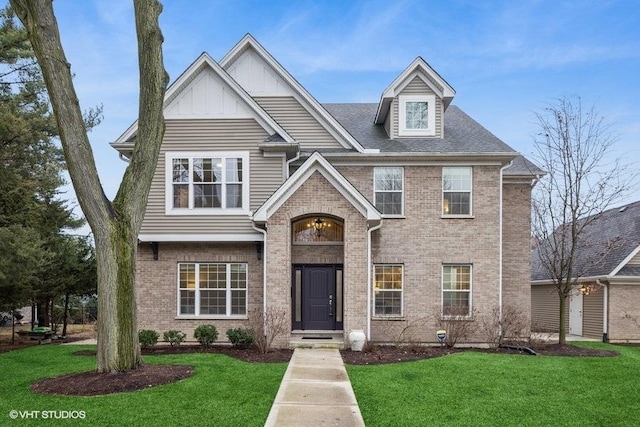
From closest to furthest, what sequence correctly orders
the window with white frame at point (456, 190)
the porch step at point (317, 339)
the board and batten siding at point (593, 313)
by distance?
the porch step at point (317, 339) → the window with white frame at point (456, 190) → the board and batten siding at point (593, 313)

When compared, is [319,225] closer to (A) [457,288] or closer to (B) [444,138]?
(A) [457,288]

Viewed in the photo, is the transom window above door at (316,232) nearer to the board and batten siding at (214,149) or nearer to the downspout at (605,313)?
the board and batten siding at (214,149)

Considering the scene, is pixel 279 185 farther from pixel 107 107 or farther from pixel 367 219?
pixel 107 107

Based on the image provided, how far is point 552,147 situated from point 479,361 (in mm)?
7795

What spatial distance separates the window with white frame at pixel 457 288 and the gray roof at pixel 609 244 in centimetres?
398

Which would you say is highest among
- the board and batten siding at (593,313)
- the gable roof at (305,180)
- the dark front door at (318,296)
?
the gable roof at (305,180)

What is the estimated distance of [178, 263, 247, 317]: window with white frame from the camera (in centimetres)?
1373

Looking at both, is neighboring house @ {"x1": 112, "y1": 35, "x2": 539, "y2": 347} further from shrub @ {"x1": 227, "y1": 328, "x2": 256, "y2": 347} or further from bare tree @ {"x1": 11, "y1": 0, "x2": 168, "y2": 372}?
bare tree @ {"x1": 11, "y1": 0, "x2": 168, "y2": 372}

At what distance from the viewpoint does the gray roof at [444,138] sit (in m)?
14.1

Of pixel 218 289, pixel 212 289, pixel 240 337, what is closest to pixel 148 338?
pixel 212 289

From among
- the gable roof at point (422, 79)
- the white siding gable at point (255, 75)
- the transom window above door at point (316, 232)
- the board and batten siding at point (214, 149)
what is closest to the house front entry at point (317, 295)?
the transom window above door at point (316, 232)

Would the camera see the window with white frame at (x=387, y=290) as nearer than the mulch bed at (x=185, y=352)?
No

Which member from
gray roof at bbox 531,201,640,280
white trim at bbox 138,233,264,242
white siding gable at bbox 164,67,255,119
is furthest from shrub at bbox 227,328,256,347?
gray roof at bbox 531,201,640,280

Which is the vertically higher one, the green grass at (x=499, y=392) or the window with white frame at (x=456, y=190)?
the window with white frame at (x=456, y=190)
